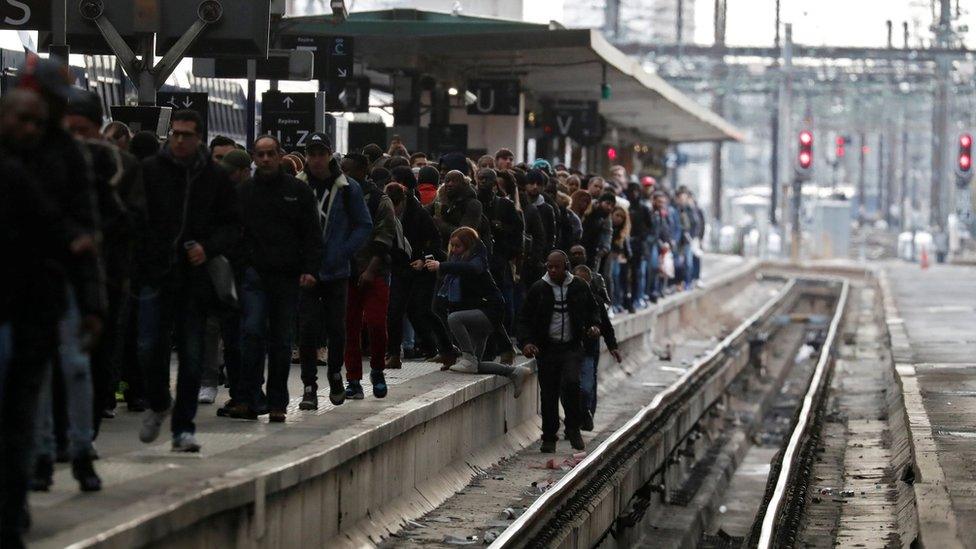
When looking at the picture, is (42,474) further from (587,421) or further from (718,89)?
(718,89)

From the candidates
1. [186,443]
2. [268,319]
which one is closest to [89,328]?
[186,443]

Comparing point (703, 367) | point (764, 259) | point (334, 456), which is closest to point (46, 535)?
point (334, 456)

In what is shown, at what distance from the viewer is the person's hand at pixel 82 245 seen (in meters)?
8.14

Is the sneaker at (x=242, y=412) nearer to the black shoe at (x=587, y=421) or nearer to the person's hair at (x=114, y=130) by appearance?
the person's hair at (x=114, y=130)

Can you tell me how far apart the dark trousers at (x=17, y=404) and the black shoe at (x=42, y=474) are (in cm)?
160

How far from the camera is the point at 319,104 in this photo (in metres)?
20.0

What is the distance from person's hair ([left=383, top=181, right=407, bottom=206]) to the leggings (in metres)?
1.48

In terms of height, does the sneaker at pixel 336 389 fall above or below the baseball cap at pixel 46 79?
below

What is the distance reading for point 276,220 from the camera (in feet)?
40.2

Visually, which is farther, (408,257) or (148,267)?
(408,257)

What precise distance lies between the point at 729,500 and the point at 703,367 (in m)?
6.98

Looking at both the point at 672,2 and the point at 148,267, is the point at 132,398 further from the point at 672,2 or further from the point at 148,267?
the point at 672,2

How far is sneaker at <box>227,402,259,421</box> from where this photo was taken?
13.1 m

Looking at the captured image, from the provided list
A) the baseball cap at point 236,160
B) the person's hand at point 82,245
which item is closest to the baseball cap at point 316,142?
the baseball cap at point 236,160
